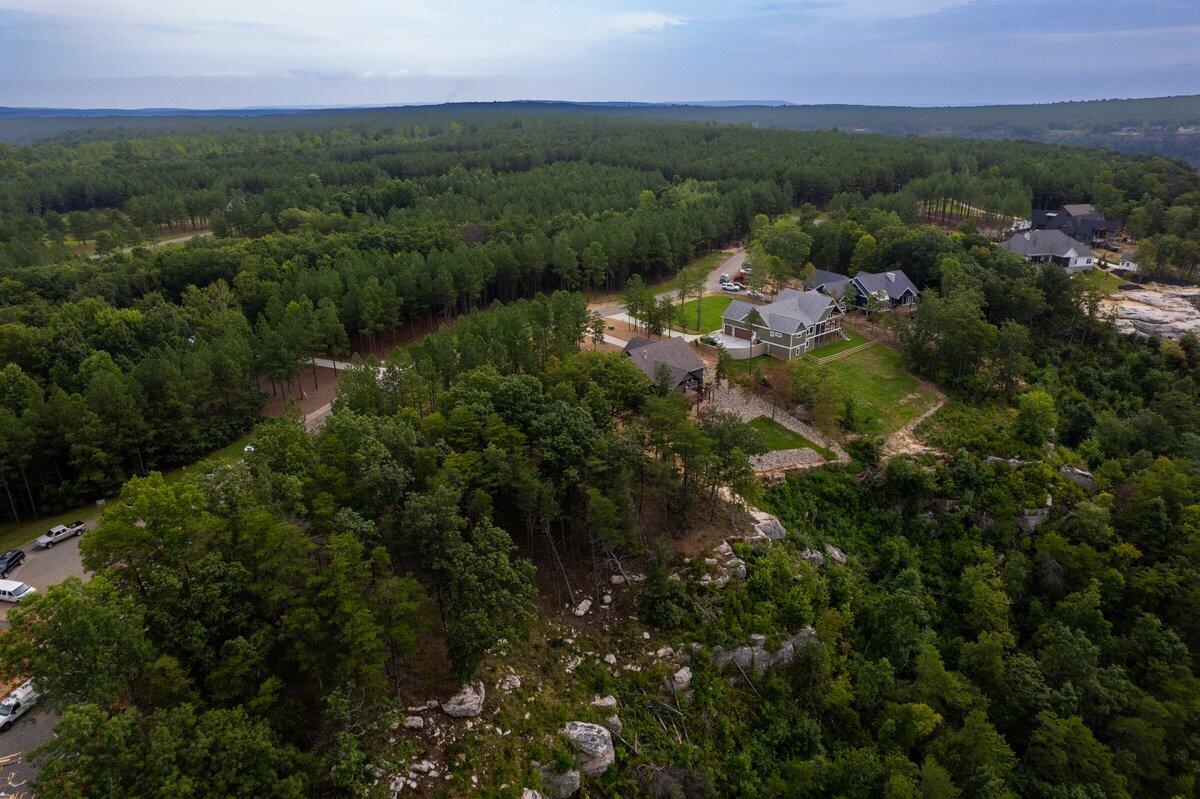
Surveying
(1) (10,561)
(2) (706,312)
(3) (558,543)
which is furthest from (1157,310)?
(1) (10,561)

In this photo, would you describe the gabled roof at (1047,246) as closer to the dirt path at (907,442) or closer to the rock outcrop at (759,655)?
the dirt path at (907,442)

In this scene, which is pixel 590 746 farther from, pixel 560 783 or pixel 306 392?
pixel 306 392

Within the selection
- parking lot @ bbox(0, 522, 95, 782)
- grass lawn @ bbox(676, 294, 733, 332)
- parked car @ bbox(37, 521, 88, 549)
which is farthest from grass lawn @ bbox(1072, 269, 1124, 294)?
parked car @ bbox(37, 521, 88, 549)

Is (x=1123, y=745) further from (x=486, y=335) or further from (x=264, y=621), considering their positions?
(x=486, y=335)

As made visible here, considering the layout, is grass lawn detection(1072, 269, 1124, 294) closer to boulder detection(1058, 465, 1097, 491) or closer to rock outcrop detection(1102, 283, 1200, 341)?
rock outcrop detection(1102, 283, 1200, 341)

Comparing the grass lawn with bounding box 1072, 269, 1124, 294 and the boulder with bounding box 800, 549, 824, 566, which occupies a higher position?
the grass lawn with bounding box 1072, 269, 1124, 294
